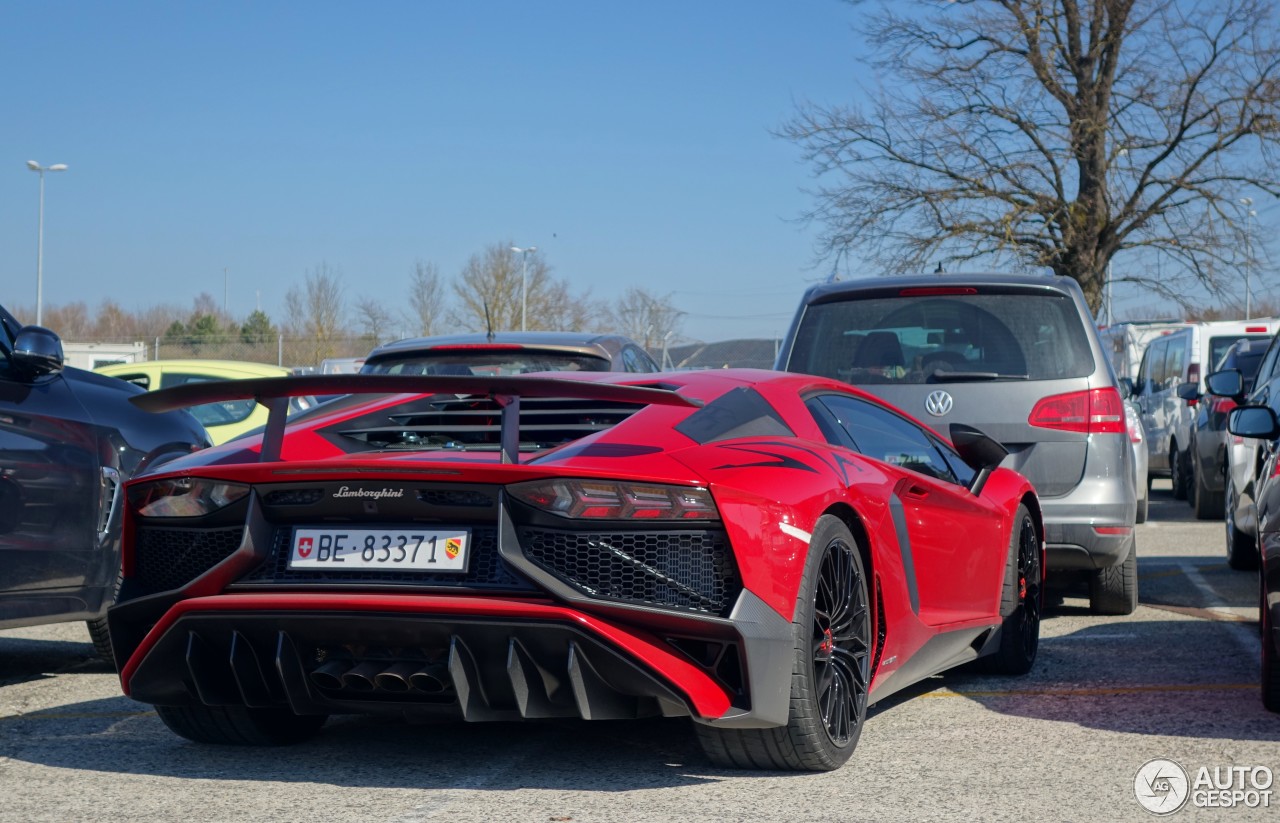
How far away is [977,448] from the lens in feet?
19.6

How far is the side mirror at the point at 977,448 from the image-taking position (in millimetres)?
5957

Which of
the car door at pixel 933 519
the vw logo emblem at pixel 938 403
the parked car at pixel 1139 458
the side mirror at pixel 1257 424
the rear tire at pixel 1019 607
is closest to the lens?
the car door at pixel 933 519

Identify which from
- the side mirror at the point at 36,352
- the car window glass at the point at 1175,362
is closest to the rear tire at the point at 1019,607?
the side mirror at the point at 36,352

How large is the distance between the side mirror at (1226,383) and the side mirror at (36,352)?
5822mm

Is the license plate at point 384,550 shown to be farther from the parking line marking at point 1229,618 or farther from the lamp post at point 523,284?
the lamp post at point 523,284

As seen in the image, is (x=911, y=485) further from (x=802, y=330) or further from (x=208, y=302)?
(x=208, y=302)

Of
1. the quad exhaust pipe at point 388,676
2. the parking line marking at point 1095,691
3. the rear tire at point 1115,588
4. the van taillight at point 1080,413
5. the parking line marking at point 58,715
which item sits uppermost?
the van taillight at point 1080,413

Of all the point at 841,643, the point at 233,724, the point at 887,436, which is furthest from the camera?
the point at 887,436

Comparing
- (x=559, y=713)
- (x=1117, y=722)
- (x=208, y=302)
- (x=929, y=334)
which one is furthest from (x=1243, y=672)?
(x=208, y=302)

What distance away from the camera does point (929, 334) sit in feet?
24.8

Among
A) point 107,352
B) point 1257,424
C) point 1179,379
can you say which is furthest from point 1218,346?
point 107,352

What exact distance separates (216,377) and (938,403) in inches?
331

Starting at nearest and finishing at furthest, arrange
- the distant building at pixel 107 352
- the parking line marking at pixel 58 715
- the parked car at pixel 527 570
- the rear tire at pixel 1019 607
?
the parked car at pixel 527 570, the parking line marking at pixel 58 715, the rear tire at pixel 1019 607, the distant building at pixel 107 352

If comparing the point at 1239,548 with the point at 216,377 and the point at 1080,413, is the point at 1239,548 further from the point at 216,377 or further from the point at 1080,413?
the point at 216,377
